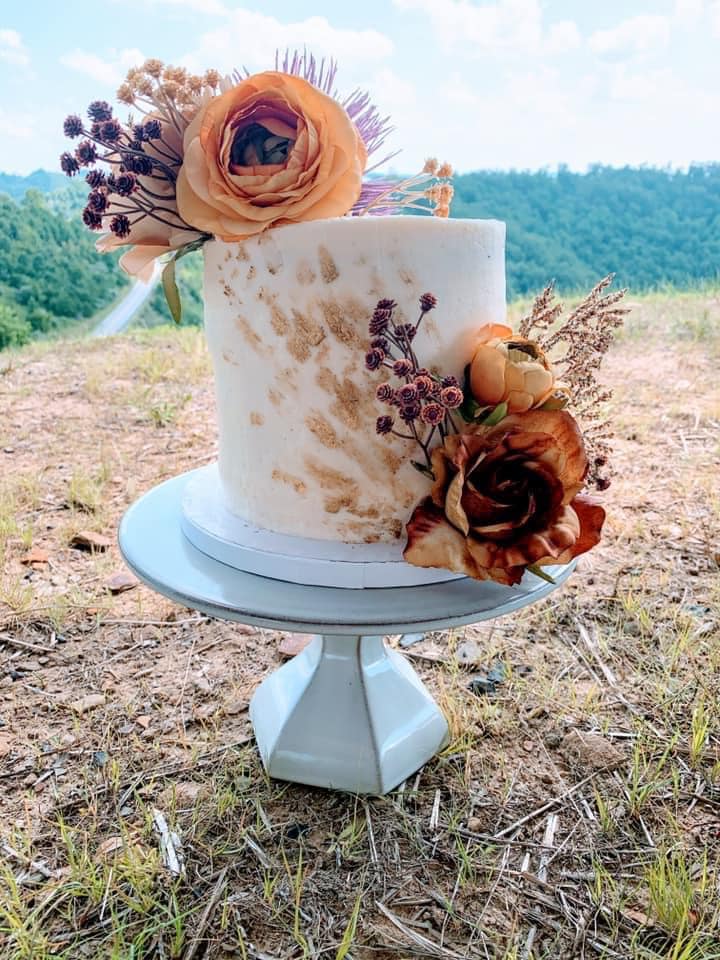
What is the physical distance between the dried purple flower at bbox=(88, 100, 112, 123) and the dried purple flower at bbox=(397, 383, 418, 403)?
1.58 feet

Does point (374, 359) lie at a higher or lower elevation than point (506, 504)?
higher

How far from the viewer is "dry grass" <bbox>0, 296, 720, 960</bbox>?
95 centimetres

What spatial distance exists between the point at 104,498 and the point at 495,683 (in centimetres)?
140

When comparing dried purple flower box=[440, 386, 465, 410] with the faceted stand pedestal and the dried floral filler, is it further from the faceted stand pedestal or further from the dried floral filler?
the faceted stand pedestal

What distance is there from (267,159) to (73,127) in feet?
0.76

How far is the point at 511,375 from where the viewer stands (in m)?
0.87

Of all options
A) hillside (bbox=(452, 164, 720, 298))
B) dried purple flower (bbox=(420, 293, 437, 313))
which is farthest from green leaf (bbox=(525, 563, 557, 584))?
hillside (bbox=(452, 164, 720, 298))

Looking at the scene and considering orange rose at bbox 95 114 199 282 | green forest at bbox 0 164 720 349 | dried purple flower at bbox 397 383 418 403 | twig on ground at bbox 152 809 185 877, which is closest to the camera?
dried purple flower at bbox 397 383 418 403

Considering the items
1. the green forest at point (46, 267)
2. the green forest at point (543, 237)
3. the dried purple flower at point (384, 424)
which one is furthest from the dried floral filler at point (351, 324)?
the green forest at point (46, 267)

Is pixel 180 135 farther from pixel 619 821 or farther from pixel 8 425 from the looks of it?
pixel 8 425

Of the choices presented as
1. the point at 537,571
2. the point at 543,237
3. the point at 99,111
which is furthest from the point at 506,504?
the point at 543,237

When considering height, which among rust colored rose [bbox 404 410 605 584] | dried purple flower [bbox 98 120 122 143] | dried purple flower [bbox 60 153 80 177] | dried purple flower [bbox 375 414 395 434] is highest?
dried purple flower [bbox 98 120 122 143]

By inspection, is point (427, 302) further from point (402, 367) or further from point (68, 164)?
point (68, 164)

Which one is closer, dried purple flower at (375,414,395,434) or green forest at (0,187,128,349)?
dried purple flower at (375,414,395,434)
